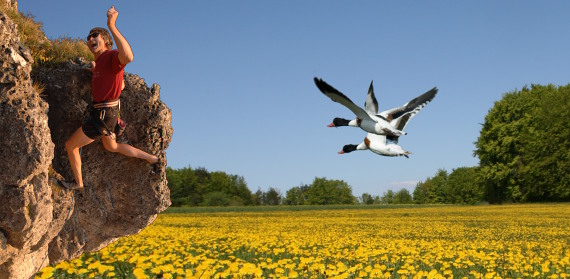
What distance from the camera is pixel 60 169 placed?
6.04 meters

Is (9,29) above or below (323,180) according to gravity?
below

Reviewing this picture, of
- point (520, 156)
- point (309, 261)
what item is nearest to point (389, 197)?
point (520, 156)

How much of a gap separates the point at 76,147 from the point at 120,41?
1.32m

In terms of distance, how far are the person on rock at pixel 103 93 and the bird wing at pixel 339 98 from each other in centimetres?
198

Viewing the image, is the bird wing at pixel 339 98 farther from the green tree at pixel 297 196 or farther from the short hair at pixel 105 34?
the green tree at pixel 297 196

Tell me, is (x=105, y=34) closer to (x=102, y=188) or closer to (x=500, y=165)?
(x=102, y=188)

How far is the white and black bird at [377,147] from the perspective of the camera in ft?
15.2

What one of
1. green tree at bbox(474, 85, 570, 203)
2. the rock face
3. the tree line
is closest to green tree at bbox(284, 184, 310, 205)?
the tree line

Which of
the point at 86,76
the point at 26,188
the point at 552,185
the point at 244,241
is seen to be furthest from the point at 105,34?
the point at 552,185

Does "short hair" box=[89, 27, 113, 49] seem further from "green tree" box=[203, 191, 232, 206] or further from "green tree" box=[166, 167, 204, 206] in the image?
"green tree" box=[166, 167, 204, 206]

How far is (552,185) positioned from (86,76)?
57.6 m

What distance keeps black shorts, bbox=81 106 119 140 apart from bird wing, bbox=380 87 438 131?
9.09 feet

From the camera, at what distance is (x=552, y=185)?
5478 cm

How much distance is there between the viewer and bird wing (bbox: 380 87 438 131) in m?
5.09
